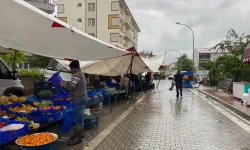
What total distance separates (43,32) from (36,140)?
212 cm

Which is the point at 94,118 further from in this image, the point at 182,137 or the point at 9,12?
the point at 9,12

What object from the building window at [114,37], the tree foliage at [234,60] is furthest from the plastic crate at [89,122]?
the building window at [114,37]

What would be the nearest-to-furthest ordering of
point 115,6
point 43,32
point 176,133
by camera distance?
point 43,32 → point 176,133 → point 115,6

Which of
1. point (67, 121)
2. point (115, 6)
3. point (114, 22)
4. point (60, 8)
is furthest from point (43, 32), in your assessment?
point (60, 8)

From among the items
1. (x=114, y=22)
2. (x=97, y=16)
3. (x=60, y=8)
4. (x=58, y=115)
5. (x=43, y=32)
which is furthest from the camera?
(x=60, y=8)

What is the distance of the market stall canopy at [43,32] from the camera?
13.1 ft

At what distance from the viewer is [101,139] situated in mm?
6176

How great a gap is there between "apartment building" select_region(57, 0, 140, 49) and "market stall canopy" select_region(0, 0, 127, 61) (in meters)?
39.9

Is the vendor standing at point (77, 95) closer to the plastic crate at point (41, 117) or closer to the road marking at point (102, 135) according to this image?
the road marking at point (102, 135)

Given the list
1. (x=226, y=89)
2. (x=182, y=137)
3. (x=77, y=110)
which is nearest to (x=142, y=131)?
(x=182, y=137)

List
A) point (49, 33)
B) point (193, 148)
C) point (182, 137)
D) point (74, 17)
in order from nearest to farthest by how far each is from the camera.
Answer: point (49, 33)
point (193, 148)
point (182, 137)
point (74, 17)

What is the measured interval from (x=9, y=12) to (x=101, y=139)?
3.65 metres

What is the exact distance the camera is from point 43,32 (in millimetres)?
5004

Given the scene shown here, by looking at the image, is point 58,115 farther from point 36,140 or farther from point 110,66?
point 110,66
